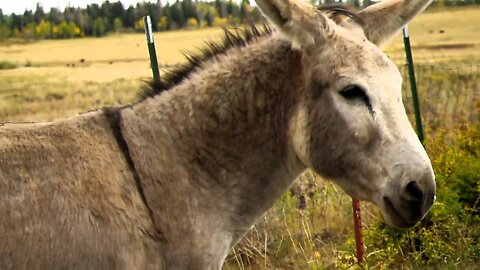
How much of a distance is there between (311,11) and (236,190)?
34.6 inches

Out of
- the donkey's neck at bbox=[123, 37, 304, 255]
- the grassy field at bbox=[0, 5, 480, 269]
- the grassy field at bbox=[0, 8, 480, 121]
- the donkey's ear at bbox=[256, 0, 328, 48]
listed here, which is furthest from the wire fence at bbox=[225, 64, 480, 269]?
the grassy field at bbox=[0, 8, 480, 121]

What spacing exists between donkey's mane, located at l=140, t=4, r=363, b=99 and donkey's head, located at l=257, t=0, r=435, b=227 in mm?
145

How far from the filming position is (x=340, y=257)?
509 centimetres

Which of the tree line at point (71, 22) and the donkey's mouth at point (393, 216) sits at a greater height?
the donkey's mouth at point (393, 216)

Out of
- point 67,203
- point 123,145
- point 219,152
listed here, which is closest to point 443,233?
point 219,152

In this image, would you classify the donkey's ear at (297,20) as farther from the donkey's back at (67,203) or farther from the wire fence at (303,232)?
the wire fence at (303,232)

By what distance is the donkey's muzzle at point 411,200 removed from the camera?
2705mm

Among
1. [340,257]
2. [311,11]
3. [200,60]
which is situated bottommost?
[340,257]

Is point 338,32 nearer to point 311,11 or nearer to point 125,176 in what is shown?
point 311,11

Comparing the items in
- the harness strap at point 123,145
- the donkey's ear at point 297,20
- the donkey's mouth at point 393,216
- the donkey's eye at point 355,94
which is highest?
the donkey's ear at point 297,20

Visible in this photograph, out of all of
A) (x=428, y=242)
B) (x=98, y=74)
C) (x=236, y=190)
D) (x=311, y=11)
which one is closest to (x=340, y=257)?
(x=428, y=242)

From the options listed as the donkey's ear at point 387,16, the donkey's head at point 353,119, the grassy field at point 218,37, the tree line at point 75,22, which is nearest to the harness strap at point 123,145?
the grassy field at point 218,37

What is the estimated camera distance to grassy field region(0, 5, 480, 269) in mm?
5742

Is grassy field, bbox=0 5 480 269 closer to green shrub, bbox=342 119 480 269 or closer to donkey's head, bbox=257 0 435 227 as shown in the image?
green shrub, bbox=342 119 480 269
